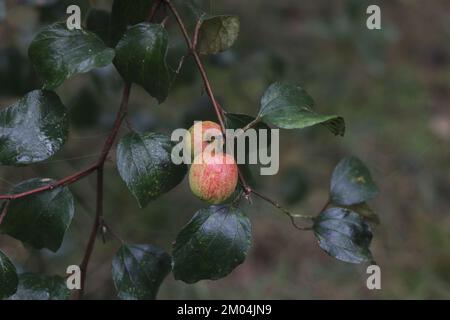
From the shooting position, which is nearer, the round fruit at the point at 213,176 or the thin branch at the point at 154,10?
the round fruit at the point at 213,176

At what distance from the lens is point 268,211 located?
188 cm

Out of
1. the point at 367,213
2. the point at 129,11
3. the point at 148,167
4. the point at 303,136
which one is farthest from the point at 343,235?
the point at 303,136

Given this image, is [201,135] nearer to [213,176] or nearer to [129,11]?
[213,176]

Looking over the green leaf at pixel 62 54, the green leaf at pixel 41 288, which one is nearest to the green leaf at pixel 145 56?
the green leaf at pixel 62 54

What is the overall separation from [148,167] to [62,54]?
5.4 inches

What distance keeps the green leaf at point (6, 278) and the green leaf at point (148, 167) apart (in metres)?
0.14

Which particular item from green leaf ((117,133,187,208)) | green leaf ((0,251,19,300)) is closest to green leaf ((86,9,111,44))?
green leaf ((117,133,187,208))

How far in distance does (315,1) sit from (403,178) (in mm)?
883

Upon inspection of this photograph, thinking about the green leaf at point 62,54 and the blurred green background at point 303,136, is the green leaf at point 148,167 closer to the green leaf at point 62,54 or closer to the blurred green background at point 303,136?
the green leaf at point 62,54

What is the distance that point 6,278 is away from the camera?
0.62 meters

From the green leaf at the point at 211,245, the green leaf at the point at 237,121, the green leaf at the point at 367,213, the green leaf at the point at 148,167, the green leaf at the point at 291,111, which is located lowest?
the green leaf at the point at 367,213

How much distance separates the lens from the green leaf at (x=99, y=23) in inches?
30.1

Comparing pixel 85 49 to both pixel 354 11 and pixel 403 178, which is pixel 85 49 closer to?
pixel 354 11

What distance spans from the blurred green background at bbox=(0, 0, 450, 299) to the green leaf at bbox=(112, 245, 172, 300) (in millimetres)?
287
